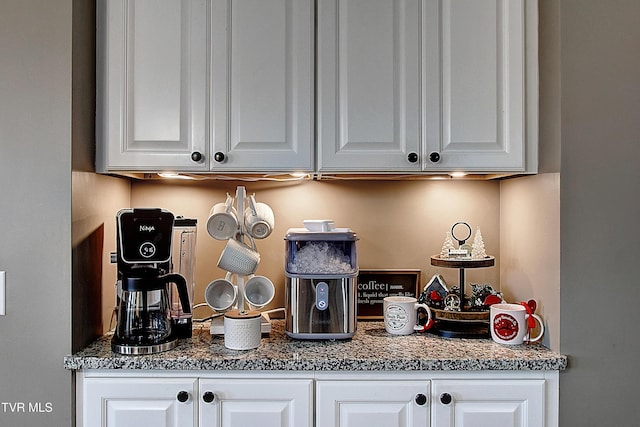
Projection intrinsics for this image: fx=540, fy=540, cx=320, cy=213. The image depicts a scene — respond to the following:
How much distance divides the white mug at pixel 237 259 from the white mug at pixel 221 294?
72 millimetres

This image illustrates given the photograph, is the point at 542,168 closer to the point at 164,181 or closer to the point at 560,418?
the point at 560,418

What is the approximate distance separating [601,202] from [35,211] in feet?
5.62

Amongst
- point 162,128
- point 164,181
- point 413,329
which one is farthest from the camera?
point 164,181

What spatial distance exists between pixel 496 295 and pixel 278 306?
84 centimetres

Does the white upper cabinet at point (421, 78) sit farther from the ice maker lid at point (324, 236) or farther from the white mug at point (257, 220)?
the white mug at point (257, 220)

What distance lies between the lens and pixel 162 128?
1.74 meters

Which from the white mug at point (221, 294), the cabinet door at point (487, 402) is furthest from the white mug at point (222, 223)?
the cabinet door at point (487, 402)

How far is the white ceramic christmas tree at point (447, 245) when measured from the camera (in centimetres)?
195

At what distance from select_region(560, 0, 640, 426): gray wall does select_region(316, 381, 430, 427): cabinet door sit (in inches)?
18.0

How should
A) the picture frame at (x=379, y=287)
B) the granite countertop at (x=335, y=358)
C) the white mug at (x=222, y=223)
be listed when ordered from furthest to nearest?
the picture frame at (x=379, y=287) < the white mug at (x=222, y=223) < the granite countertop at (x=335, y=358)

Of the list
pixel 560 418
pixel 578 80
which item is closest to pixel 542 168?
pixel 578 80

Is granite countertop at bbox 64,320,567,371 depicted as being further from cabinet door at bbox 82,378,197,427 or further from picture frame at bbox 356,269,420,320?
picture frame at bbox 356,269,420,320

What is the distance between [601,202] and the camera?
165cm

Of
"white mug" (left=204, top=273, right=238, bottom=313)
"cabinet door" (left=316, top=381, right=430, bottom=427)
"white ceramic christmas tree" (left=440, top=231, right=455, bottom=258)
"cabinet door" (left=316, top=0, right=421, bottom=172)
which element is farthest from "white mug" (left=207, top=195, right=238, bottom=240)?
"white ceramic christmas tree" (left=440, top=231, right=455, bottom=258)
